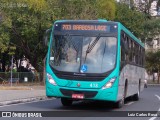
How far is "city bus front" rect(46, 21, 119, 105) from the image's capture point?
54.5 feet

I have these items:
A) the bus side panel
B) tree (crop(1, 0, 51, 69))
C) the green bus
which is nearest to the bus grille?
the green bus

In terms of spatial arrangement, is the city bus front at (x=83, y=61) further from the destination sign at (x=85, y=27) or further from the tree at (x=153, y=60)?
the tree at (x=153, y=60)

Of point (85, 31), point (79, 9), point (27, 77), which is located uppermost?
point (79, 9)

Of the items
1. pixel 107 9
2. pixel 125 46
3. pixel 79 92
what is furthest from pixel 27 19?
pixel 79 92

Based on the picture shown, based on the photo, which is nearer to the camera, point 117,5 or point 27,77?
point 27,77

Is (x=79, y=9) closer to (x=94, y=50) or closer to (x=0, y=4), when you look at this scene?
(x=0, y=4)

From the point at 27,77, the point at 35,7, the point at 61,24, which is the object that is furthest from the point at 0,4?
the point at 61,24

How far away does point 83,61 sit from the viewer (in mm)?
16828

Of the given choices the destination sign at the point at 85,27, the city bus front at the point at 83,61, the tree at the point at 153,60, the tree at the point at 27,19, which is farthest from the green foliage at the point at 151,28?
the city bus front at the point at 83,61

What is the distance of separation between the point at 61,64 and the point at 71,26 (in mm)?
1656

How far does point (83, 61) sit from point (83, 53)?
333 millimetres

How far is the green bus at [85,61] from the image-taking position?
16.6 m

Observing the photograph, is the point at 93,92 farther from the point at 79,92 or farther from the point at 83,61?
the point at 83,61

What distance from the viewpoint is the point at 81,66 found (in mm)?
16750
